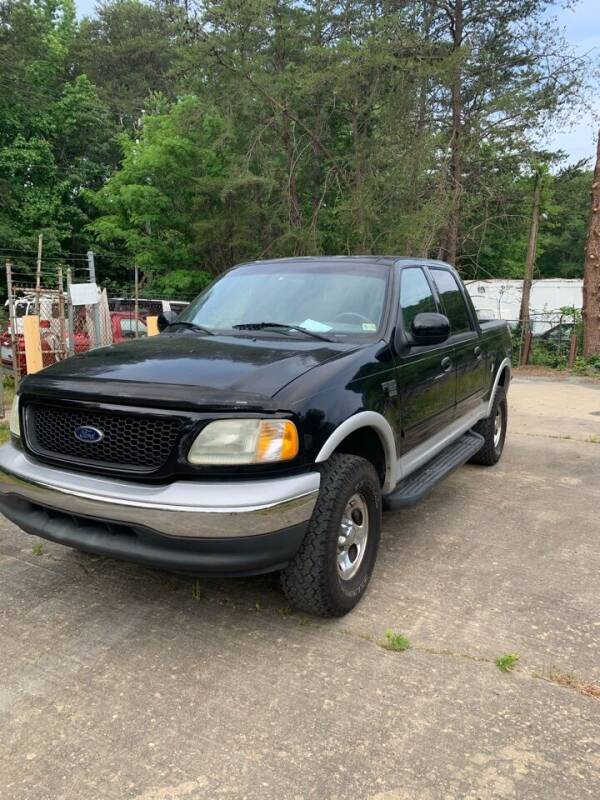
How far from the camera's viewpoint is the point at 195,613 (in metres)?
3.12

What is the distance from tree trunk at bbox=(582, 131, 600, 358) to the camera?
14.5 m

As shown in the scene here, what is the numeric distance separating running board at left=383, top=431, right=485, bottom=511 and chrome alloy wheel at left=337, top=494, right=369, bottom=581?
333mm

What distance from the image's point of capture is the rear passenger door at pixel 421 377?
366 centimetres

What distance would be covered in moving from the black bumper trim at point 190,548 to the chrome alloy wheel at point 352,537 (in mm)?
401

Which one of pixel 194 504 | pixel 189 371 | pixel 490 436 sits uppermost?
pixel 189 371

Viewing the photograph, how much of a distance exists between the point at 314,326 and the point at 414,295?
87 centimetres

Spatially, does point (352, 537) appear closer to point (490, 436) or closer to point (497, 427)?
point (490, 436)

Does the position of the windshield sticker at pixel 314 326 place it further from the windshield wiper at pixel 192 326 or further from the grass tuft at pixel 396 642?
the grass tuft at pixel 396 642

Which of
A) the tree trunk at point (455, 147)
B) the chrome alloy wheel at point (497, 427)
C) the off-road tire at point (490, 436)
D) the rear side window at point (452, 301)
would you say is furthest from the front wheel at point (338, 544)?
the tree trunk at point (455, 147)

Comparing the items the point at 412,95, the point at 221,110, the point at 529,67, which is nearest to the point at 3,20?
the point at 221,110

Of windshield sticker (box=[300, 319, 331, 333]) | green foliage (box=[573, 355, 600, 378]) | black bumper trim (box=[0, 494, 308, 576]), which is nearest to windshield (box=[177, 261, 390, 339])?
windshield sticker (box=[300, 319, 331, 333])

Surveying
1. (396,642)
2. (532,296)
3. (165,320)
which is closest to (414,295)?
(165,320)

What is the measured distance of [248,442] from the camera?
8.48ft

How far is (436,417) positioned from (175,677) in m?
2.41
